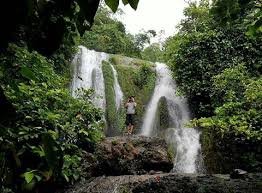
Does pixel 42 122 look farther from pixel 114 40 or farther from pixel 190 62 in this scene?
pixel 114 40

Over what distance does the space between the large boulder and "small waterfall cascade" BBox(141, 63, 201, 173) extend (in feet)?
5.01

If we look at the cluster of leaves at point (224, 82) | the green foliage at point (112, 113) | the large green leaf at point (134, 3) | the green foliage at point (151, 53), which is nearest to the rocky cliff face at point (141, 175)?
the cluster of leaves at point (224, 82)

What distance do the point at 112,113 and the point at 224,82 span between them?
526 cm

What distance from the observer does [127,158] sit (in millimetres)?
8617

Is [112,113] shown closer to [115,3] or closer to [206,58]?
[206,58]

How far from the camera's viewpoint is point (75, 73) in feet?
51.0

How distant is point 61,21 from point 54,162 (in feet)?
1.57

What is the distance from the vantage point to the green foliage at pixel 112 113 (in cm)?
1443

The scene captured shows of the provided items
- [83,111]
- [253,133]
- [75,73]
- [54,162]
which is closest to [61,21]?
[54,162]

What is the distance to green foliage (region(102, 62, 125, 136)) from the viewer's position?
568 inches

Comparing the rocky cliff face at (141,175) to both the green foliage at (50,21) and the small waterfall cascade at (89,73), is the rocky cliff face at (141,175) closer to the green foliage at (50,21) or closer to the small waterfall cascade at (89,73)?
the green foliage at (50,21)

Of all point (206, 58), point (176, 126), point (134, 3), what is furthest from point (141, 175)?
point (206, 58)

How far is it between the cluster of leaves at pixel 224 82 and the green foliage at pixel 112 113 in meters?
2.84

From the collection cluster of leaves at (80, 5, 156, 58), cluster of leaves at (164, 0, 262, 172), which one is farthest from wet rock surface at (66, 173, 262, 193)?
cluster of leaves at (80, 5, 156, 58)
